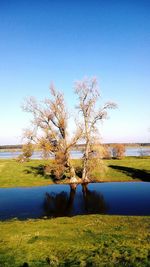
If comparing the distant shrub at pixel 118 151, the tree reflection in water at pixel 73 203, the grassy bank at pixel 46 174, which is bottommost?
the tree reflection in water at pixel 73 203

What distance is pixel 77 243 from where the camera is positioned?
18.8 metres

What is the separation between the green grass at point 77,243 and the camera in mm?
15812

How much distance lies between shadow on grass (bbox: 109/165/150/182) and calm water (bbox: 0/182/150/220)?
376 centimetres

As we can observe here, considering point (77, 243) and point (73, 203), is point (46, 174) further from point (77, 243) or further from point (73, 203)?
point (77, 243)

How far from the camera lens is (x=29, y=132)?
5288 cm

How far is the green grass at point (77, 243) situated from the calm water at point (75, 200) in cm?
723

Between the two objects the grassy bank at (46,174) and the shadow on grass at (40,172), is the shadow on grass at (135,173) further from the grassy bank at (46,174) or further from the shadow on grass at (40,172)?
the shadow on grass at (40,172)

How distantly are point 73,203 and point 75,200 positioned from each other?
6.01ft

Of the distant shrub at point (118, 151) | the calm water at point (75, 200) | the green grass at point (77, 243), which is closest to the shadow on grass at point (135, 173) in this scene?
the calm water at point (75, 200)

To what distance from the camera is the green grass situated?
15.8 meters

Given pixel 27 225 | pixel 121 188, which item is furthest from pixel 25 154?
pixel 27 225

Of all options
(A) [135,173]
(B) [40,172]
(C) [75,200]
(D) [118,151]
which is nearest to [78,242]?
(C) [75,200]

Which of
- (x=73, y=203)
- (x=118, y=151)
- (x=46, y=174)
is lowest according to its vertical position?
(x=73, y=203)

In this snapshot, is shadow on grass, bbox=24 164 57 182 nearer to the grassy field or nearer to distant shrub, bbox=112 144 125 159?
distant shrub, bbox=112 144 125 159
